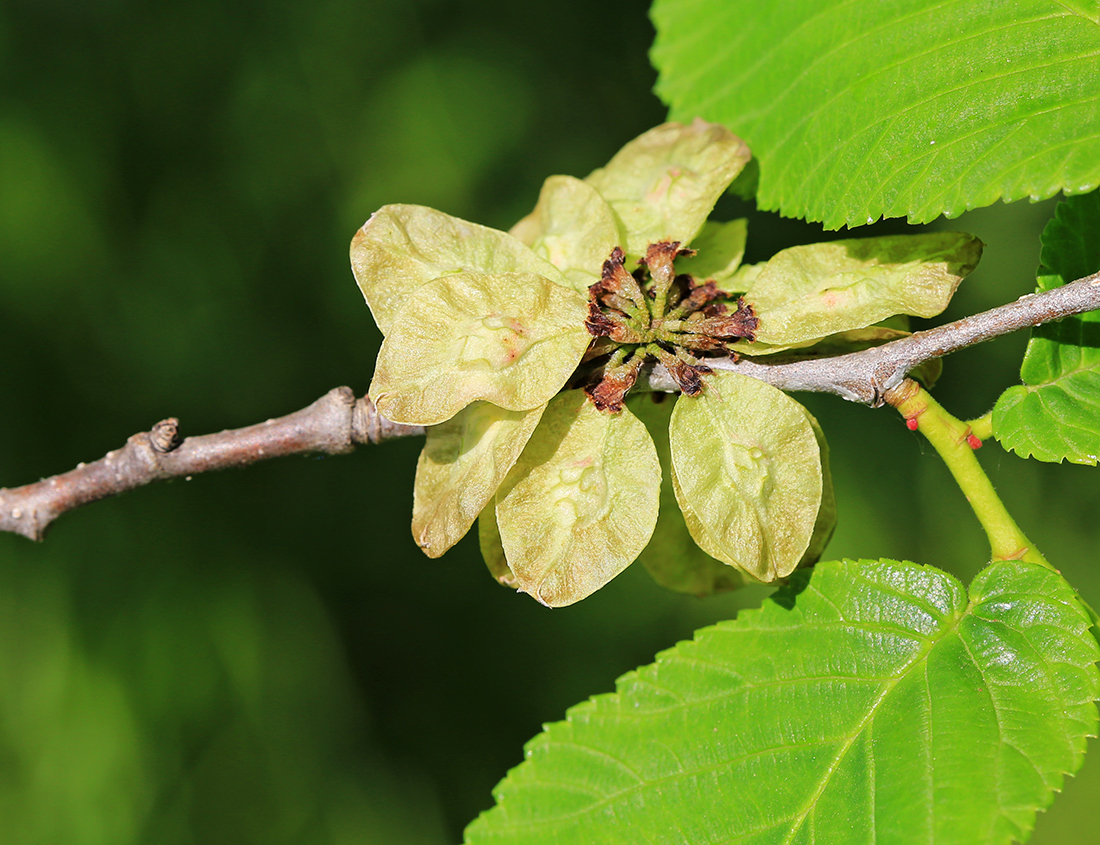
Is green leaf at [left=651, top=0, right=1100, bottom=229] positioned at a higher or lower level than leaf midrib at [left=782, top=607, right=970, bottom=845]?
higher

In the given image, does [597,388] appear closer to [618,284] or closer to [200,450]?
[618,284]

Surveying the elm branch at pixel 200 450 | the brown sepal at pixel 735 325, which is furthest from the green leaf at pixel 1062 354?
the elm branch at pixel 200 450

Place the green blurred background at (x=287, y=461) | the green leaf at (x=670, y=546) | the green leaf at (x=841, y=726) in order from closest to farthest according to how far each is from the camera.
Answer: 1. the green leaf at (x=841, y=726)
2. the green leaf at (x=670, y=546)
3. the green blurred background at (x=287, y=461)

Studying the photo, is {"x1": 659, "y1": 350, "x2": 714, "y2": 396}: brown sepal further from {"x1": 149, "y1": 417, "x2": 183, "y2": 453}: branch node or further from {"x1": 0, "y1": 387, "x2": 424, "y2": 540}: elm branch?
{"x1": 149, "y1": 417, "x2": 183, "y2": 453}: branch node

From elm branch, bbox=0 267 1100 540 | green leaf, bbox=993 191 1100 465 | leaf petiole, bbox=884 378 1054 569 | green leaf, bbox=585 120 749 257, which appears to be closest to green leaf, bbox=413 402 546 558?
elm branch, bbox=0 267 1100 540

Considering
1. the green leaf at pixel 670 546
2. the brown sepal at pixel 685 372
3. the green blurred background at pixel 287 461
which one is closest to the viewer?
the brown sepal at pixel 685 372

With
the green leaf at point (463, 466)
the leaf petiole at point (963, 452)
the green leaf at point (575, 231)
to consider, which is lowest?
the leaf petiole at point (963, 452)

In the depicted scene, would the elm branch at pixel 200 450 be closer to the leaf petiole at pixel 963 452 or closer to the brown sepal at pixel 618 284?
the brown sepal at pixel 618 284

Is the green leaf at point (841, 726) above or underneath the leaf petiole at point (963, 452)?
underneath
